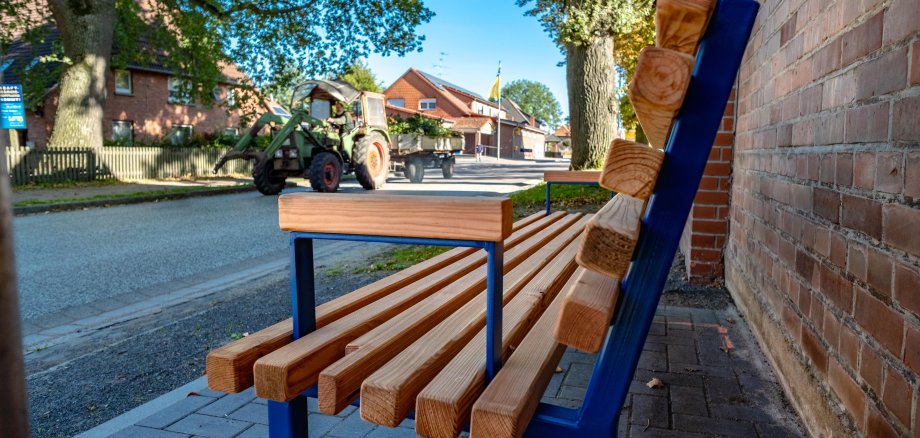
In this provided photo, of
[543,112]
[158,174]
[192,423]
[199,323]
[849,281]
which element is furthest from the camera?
[543,112]

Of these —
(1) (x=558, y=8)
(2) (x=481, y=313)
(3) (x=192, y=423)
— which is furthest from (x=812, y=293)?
(1) (x=558, y=8)

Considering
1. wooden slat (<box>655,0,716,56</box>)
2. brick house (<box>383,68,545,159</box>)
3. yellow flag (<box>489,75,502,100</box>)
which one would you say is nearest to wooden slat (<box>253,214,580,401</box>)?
wooden slat (<box>655,0,716,56</box>)

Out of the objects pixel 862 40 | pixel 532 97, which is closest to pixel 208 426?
pixel 862 40

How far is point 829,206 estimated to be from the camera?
204 cm

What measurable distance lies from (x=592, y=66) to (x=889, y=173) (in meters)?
11.0

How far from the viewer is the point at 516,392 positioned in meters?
1.33

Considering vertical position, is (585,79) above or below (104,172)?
above

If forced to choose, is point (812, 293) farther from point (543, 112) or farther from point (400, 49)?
point (543, 112)

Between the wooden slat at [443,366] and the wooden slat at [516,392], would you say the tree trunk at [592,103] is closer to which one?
the wooden slat at [443,366]

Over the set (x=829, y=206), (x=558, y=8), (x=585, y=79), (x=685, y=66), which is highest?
(x=558, y=8)

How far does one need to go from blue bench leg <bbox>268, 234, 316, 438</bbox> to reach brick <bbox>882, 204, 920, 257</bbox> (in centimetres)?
135

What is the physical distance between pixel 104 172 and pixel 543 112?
11625cm

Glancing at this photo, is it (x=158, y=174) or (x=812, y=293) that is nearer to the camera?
(x=812, y=293)

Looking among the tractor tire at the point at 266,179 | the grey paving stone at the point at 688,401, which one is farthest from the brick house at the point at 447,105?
the grey paving stone at the point at 688,401
